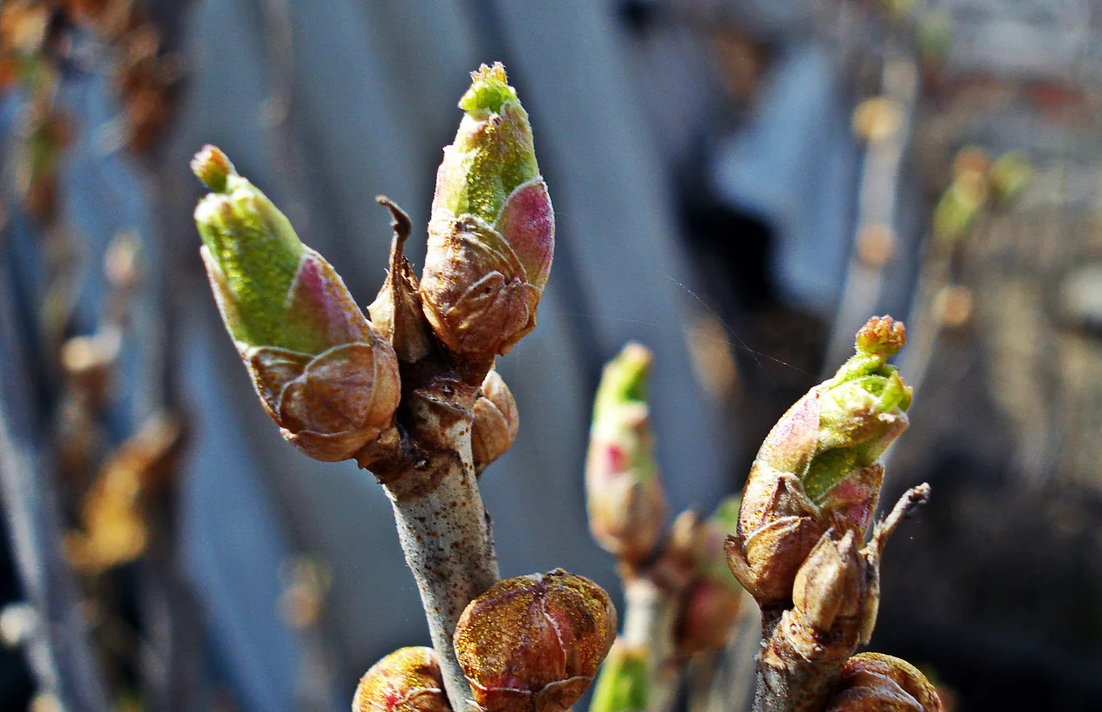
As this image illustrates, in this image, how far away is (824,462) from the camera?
450 mm

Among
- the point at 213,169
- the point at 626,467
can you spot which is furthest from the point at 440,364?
the point at 626,467

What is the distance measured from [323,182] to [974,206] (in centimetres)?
171

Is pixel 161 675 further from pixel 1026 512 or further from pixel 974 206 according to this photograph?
pixel 1026 512

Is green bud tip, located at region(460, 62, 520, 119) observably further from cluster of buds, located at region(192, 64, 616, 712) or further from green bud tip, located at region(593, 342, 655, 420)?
green bud tip, located at region(593, 342, 655, 420)

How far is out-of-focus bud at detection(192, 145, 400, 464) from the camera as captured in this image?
38 cm

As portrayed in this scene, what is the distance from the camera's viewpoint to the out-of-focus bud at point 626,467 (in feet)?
2.65

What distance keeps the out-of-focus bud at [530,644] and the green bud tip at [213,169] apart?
A: 0.74ft

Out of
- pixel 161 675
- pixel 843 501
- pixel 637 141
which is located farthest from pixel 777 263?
pixel 843 501

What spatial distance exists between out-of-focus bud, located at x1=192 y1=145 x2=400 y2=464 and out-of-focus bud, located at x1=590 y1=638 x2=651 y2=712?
42 centimetres

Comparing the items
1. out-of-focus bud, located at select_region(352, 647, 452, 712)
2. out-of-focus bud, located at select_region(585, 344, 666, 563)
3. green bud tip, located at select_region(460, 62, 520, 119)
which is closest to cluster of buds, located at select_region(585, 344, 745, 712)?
out-of-focus bud, located at select_region(585, 344, 666, 563)

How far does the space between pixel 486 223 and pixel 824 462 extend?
193 mm

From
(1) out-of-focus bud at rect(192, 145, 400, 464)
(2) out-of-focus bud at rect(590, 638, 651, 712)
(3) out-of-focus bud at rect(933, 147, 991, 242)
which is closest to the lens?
(1) out-of-focus bud at rect(192, 145, 400, 464)

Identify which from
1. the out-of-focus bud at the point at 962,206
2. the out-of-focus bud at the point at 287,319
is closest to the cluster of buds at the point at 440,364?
the out-of-focus bud at the point at 287,319

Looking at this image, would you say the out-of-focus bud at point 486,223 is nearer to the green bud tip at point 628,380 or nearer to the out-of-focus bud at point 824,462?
the out-of-focus bud at point 824,462
